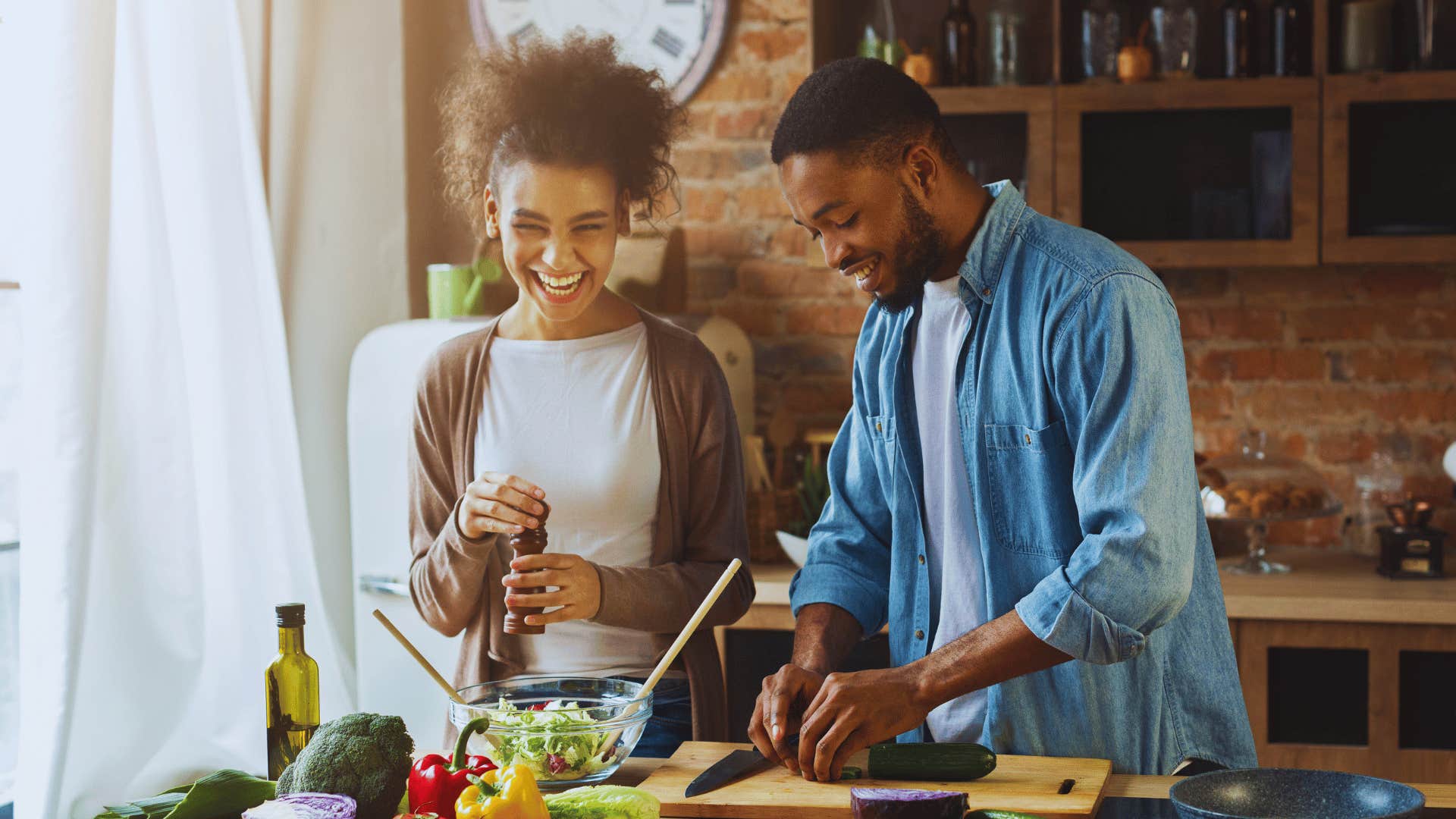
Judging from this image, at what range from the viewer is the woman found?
1877 millimetres

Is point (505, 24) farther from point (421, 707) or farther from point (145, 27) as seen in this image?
point (421, 707)

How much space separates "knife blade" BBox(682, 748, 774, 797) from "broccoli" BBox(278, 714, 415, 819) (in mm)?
313

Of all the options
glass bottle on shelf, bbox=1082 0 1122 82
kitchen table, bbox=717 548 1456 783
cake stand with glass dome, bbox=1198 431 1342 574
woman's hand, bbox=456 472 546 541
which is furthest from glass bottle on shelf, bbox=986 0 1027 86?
woman's hand, bbox=456 472 546 541

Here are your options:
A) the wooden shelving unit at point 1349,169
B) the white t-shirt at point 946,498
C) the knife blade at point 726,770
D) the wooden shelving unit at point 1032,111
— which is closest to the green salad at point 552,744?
the knife blade at point 726,770

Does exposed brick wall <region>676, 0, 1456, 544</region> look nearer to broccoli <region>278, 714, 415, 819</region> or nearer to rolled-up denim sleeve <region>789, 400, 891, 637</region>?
rolled-up denim sleeve <region>789, 400, 891, 637</region>

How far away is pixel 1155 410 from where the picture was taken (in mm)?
1527

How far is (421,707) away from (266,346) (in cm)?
78

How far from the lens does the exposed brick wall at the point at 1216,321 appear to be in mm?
3209

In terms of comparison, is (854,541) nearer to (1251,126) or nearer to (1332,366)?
(1251,126)

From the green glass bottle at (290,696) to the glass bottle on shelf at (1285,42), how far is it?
2416mm

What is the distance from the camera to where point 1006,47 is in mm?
3084

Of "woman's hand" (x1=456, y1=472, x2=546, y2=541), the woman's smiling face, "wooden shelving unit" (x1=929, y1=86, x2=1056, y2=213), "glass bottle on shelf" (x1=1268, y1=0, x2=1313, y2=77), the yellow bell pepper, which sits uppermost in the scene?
"glass bottle on shelf" (x1=1268, y1=0, x2=1313, y2=77)

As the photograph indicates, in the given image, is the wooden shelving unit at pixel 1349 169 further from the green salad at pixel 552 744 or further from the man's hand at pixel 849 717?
the green salad at pixel 552 744

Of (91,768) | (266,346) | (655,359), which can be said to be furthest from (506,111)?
(91,768)
